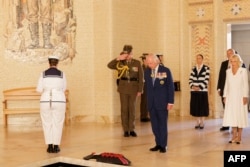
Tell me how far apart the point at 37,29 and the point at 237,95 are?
5.59 m

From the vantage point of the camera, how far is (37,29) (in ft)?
35.1

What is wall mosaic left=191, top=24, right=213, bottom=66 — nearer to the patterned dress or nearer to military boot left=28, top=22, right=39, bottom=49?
the patterned dress

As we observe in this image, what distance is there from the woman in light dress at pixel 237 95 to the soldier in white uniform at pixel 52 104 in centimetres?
282

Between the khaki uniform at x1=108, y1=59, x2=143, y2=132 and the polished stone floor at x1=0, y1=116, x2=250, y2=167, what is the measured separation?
345 millimetres

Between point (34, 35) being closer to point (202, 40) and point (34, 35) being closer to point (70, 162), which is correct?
point (202, 40)

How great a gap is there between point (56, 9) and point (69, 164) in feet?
18.1

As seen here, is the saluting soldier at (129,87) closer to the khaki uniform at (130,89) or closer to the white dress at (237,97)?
the khaki uniform at (130,89)

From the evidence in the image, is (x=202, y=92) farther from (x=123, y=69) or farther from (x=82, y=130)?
(x=82, y=130)

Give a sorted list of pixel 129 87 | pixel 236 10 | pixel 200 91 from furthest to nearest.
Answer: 1. pixel 236 10
2. pixel 200 91
3. pixel 129 87

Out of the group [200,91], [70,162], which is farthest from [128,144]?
[200,91]

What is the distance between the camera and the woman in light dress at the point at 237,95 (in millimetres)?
7199

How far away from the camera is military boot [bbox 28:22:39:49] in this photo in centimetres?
1069

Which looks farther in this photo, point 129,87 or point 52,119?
point 129,87

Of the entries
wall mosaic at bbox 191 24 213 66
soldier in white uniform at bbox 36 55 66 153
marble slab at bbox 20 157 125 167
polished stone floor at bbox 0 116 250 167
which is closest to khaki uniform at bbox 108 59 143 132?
polished stone floor at bbox 0 116 250 167
